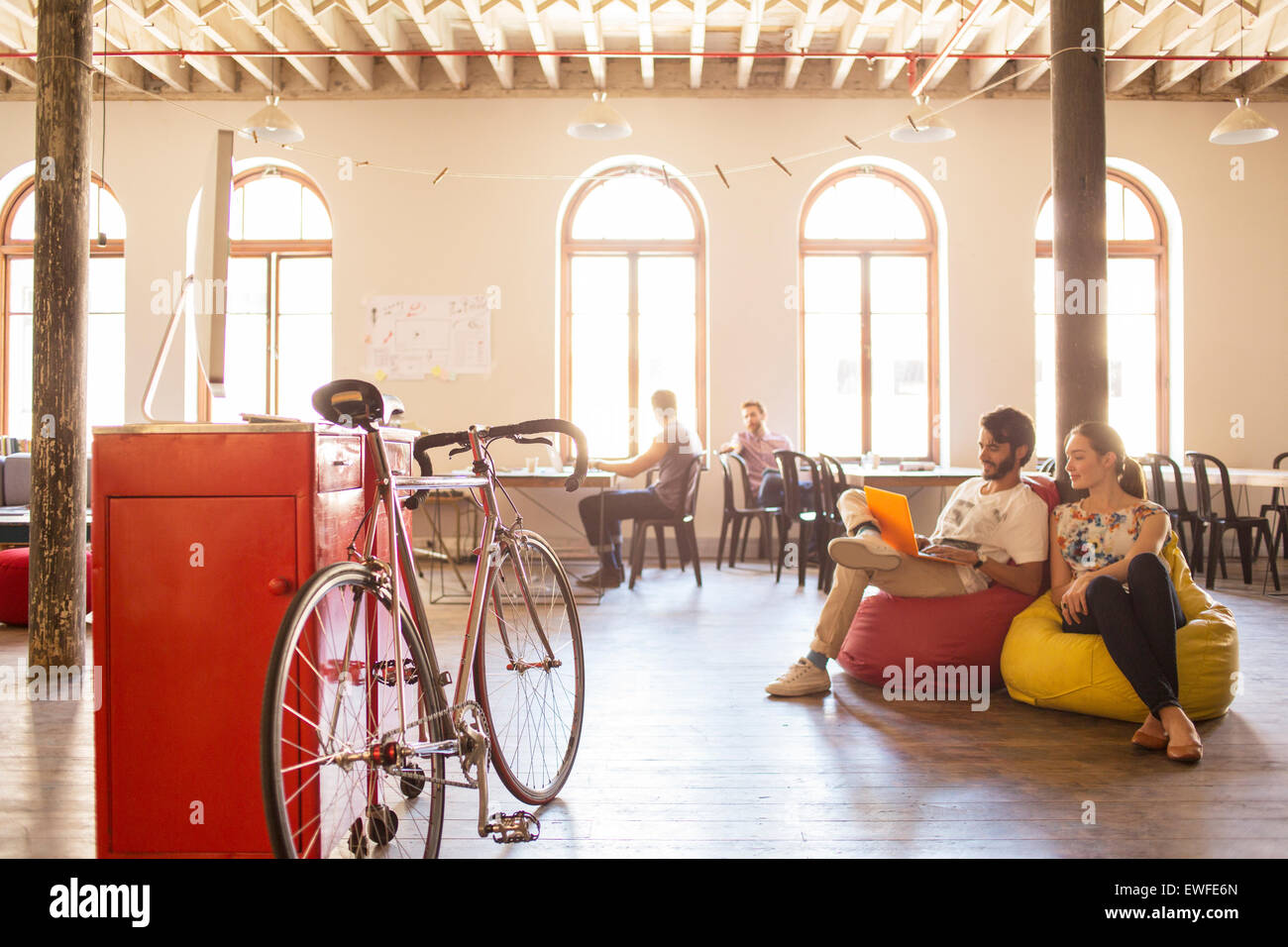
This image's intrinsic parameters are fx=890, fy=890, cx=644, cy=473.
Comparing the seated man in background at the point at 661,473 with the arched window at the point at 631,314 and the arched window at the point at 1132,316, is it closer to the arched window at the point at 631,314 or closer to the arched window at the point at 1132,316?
the arched window at the point at 631,314

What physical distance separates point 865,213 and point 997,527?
518 centimetres

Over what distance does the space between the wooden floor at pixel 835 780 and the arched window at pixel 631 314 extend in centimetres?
435

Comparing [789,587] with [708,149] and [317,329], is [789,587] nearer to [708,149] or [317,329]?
[708,149]

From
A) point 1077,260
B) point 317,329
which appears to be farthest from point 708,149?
point 1077,260

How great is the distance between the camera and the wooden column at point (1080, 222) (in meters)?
3.27

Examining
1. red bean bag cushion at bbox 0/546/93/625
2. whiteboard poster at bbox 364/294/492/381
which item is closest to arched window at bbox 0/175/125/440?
whiteboard poster at bbox 364/294/492/381

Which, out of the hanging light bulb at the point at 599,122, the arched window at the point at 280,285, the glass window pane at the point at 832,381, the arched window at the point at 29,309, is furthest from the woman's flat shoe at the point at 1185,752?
the arched window at the point at 29,309

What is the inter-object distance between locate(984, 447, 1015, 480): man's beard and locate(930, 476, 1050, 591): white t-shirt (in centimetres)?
6

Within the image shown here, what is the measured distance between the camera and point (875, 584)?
318 centimetres

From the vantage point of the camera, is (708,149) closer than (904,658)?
No
